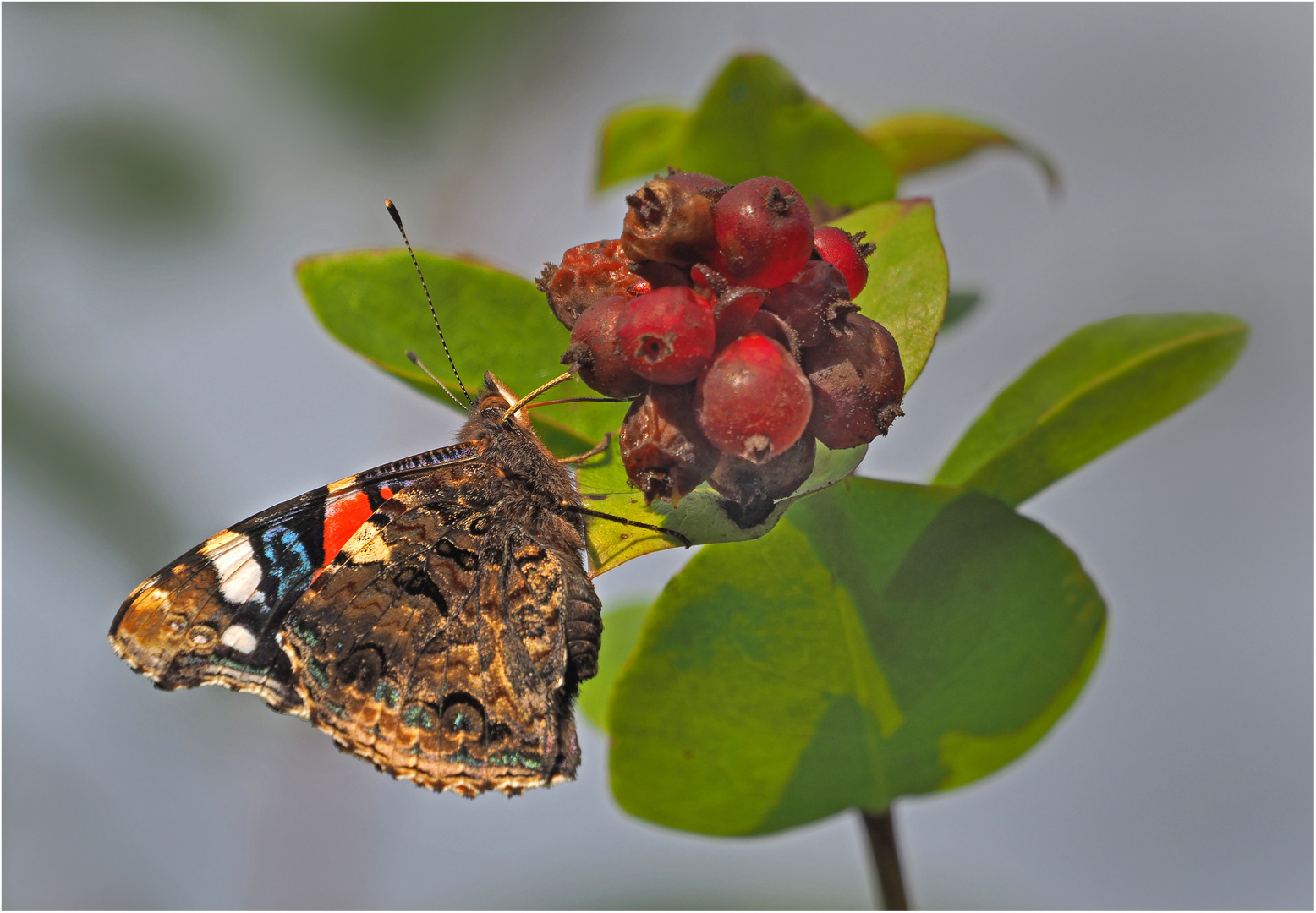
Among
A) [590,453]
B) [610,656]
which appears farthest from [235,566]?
[610,656]

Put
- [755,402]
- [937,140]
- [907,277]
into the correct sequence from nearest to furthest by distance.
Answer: [755,402], [907,277], [937,140]

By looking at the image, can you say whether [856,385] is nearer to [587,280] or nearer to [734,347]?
[734,347]

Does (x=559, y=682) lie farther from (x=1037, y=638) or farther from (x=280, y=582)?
(x=1037, y=638)

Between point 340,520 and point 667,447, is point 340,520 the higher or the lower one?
the lower one

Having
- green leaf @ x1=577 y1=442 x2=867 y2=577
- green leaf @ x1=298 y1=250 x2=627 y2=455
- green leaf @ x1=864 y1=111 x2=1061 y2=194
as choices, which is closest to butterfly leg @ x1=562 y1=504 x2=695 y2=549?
green leaf @ x1=577 y1=442 x2=867 y2=577

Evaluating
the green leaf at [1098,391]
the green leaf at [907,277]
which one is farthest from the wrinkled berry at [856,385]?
the green leaf at [1098,391]

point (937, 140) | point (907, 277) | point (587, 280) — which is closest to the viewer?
point (587, 280)

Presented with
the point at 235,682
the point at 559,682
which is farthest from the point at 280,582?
the point at 559,682
